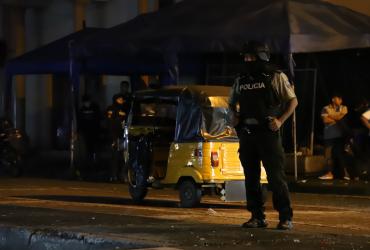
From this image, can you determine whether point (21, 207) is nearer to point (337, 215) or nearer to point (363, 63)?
point (337, 215)

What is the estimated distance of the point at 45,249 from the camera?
955cm

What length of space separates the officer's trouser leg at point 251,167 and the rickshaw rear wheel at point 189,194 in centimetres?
357

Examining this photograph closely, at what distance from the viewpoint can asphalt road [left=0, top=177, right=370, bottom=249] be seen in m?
9.00

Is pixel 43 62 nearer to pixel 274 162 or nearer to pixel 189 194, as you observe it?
pixel 189 194

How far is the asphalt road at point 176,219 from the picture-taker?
9.00 m

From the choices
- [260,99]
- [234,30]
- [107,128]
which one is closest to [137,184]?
[234,30]

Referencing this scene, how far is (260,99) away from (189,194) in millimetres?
4174

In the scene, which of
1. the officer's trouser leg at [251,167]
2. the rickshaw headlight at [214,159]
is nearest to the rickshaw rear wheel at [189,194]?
the rickshaw headlight at [214,159]

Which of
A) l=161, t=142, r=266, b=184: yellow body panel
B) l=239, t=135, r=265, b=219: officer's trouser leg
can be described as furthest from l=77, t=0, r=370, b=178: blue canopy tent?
l=239, t=135, r=265, b=219: officer's trouser leg

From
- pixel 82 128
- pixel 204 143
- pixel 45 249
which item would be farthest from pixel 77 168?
pixel 45 249

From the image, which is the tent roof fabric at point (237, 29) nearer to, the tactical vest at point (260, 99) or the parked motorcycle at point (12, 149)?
the parked motorcycle at point (12, 149)

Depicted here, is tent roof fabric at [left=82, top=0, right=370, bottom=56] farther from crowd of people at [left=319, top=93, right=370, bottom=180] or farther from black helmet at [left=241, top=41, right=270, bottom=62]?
black helmet at [left=241, top=41, right=270, bottom=62]

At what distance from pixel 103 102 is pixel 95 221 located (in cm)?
1405

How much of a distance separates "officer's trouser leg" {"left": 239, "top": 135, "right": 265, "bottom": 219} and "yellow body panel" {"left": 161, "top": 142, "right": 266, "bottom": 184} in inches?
131
